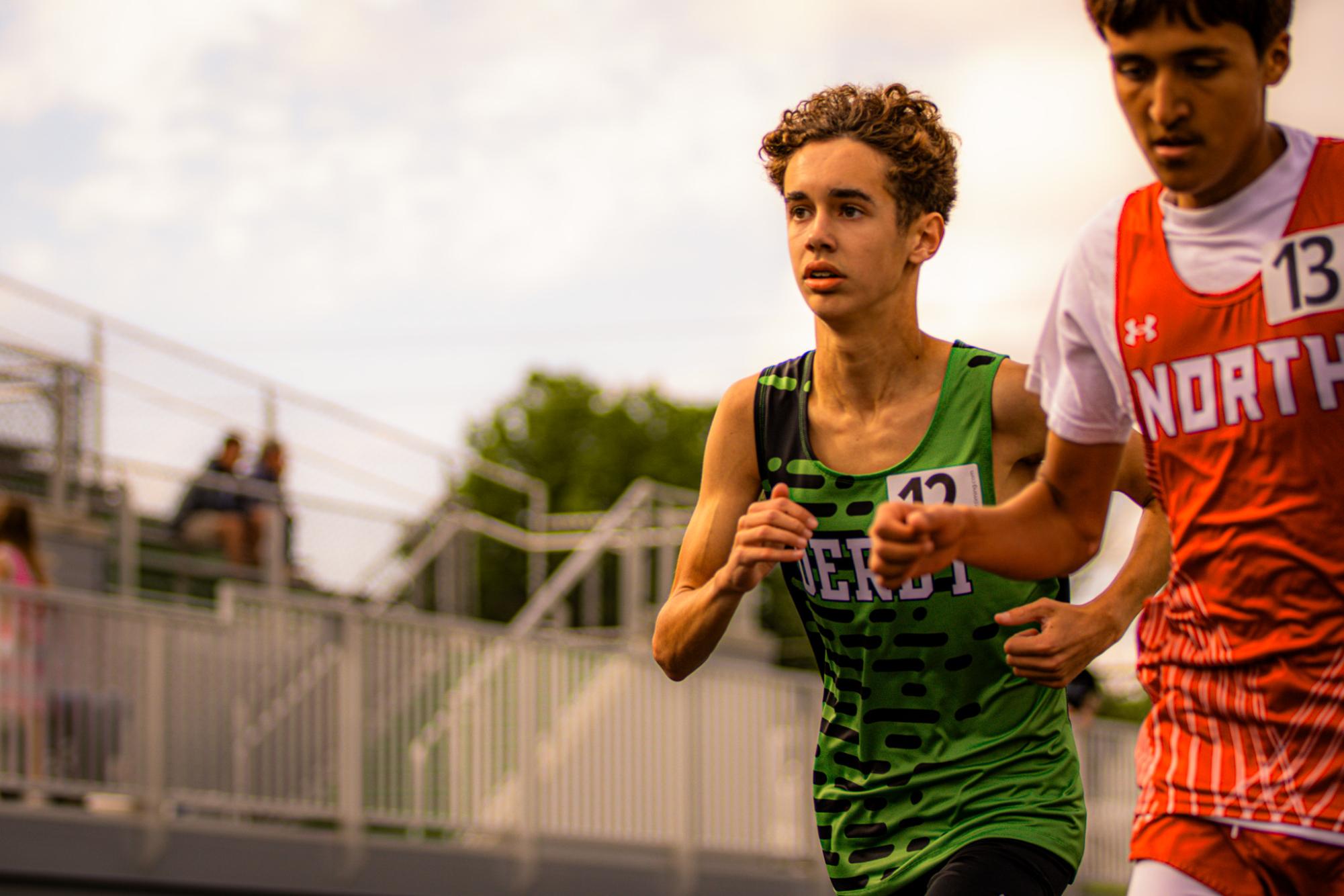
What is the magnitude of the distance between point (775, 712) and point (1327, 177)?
12751 millimetres

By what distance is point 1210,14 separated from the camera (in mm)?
2705

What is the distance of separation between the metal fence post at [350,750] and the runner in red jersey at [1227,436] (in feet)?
28.9

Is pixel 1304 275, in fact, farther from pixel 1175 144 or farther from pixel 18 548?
pixel 18 548

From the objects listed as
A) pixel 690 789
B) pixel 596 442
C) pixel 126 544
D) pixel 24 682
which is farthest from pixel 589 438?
A: pixel 24 682

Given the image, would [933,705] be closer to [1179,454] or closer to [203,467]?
[1179,454]

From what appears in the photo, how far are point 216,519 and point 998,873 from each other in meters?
10.7

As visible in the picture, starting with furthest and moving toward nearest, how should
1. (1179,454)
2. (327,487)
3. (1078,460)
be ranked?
1. (327,487)
2. (1078,460)
3. (1179,454)

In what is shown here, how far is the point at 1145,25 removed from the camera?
2746 millimetres

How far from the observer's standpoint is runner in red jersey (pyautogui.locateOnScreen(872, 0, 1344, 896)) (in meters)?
2.75

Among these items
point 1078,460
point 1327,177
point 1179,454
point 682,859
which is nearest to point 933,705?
point 1078,460

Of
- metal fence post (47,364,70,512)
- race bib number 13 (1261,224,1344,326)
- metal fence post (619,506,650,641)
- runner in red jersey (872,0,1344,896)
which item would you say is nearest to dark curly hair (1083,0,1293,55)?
runner in red jersey (872,0,1344,896)

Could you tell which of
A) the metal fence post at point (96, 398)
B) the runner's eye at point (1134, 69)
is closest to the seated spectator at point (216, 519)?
the metal fence post at point (96, 398)

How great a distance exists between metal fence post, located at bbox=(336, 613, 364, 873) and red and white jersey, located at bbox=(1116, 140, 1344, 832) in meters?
8.92

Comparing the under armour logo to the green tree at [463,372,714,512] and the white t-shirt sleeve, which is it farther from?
the green tree at [463,372,714,512]
